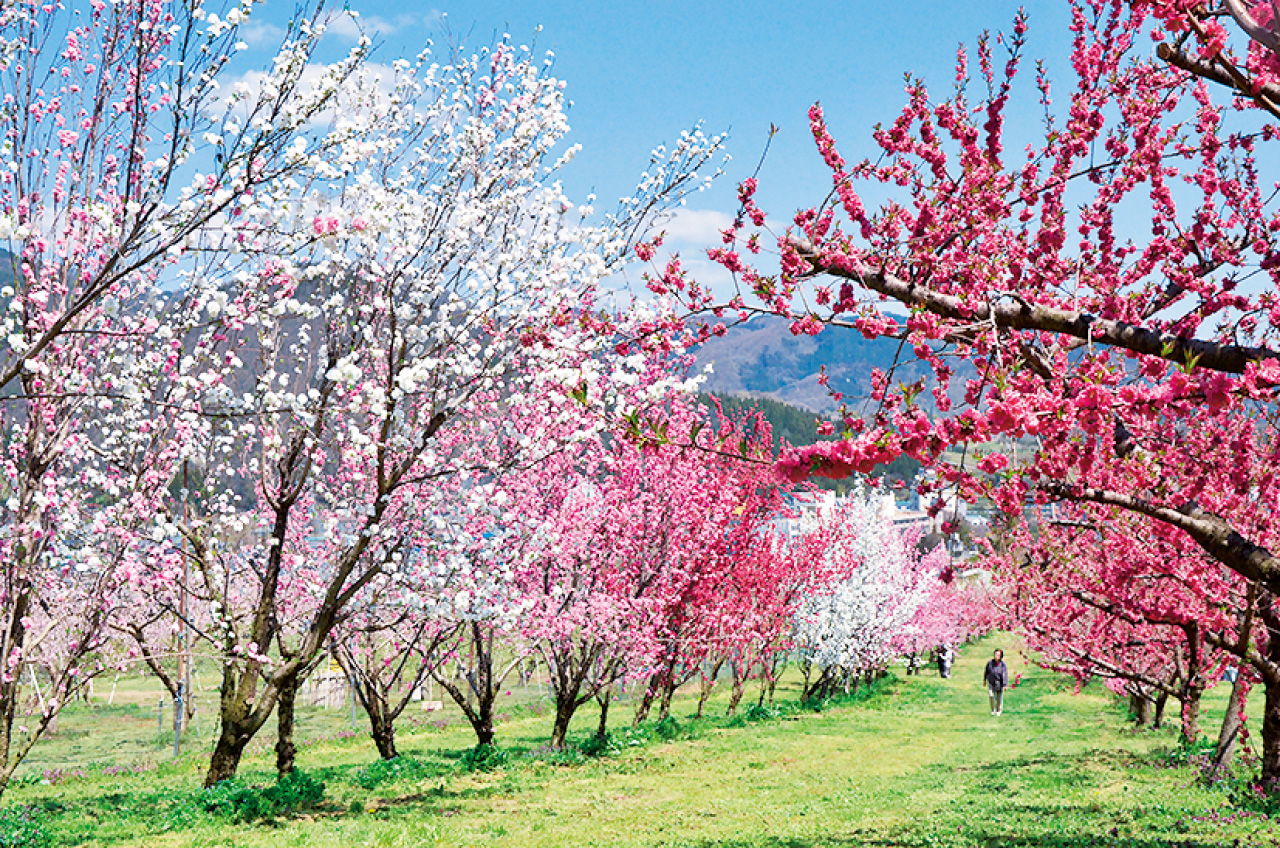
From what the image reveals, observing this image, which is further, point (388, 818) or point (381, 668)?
point (381, 668)

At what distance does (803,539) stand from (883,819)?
14.6 meters

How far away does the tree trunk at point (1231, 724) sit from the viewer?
10.6 metres

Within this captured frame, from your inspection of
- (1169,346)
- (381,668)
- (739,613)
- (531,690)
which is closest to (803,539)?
(739,613)

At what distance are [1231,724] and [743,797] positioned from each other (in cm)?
650

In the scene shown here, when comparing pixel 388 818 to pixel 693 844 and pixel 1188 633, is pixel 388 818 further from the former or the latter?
pixel 1188 633

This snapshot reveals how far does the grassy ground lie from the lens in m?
9.72

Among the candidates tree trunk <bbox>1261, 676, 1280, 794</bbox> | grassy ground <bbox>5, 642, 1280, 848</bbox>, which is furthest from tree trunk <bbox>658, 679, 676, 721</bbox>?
tree trunk <bbox>1261, 676, 1280, 794</bbox>

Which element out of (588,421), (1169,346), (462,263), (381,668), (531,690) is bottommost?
(531,690)

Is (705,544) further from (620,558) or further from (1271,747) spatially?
(1271,747)

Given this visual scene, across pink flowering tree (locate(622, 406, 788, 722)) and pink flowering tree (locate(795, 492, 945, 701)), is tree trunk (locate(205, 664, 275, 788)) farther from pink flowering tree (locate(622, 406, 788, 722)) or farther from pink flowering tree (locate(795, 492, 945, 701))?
pink flowering tree (locate(795, 492, 945, 701))

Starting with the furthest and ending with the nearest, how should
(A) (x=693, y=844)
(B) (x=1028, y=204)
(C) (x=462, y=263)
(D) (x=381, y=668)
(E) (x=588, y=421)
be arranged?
(D) (x=381, y=668) → (E) (x=588, y=421) → (A) (x=693, y=844) → (C) (x=462, y=263) → (B) (x=1028, y=204)

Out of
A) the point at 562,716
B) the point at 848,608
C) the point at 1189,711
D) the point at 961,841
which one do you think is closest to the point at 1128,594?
the point at 961,841

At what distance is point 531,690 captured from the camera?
4594 cm

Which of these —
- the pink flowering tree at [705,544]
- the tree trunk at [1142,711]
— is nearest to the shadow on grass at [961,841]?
the pink flowering tree at [705,544]
